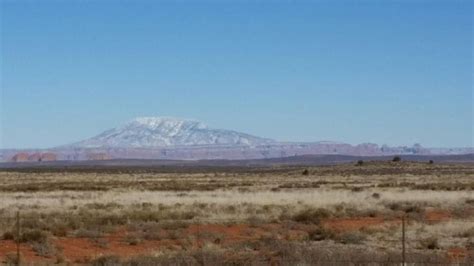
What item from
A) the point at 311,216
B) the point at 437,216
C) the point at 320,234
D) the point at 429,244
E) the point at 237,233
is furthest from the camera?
the point at 437,216

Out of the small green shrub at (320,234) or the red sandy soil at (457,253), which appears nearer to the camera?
the red sandy soil at (457,253)

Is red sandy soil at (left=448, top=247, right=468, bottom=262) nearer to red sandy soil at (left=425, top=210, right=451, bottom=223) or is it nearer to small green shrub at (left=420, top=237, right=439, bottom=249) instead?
small green shrub at (left=420, top=237, right=439, bottom=249)

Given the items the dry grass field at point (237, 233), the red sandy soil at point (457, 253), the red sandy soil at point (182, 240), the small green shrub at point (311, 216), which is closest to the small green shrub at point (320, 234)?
the dry grass field at point (237, 233)

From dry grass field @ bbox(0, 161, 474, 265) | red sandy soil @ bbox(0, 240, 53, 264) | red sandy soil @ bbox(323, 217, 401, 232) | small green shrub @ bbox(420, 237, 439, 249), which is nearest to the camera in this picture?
dry grass field @ bbox(0, 161, 474, 265)

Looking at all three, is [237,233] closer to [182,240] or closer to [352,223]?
[182,240]

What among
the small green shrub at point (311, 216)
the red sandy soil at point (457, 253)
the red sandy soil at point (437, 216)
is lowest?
the red sandy soil at point (457, 253)

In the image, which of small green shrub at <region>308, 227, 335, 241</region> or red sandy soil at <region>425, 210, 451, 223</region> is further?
red sandy soil at <region>425, 210, 451, 223</region>

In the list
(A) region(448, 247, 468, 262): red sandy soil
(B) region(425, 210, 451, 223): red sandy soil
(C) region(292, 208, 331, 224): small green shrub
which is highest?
(C) region(292, 208, 331, 224): small green shrub

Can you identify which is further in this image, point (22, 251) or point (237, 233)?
point (237, 233)

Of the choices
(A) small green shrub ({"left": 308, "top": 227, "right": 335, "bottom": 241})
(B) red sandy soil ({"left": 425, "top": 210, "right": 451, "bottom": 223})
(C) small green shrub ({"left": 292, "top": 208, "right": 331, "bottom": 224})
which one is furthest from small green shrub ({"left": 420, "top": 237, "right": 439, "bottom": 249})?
(C) small green shrub ({"left": 292, "top": 208, "right": 331, "bottom": 224})

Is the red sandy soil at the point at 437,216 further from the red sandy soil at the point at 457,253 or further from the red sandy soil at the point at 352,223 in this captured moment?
the red sandy soil at the point at 457,253

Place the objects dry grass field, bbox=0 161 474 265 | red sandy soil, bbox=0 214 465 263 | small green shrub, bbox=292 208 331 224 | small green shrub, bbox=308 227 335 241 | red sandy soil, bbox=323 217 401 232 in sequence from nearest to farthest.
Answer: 1. dry grass field, bbox=0 161 474 265
2. red sandy soil, bbox=0 214 465 263
3. small green shrub, bbox=308 227 335 241
4. red sandy soil, bbox=323 217 401 232
5. small green shrub, bbox=292 208 331 224

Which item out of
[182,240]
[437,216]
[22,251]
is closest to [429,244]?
[182,240]

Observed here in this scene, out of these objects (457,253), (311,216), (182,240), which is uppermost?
(311,216)
